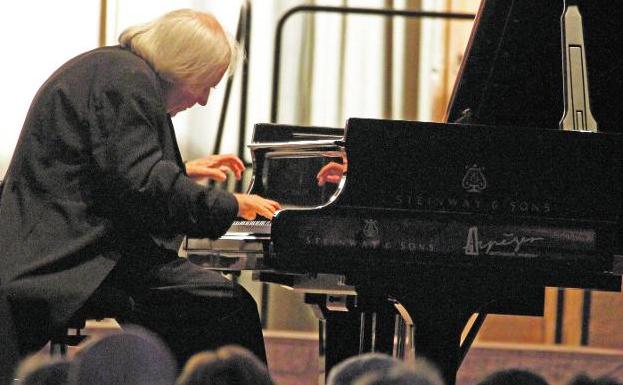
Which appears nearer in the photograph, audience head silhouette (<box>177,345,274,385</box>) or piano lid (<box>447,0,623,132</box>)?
audience head silhouette (<box>177,345,274,385</box>)

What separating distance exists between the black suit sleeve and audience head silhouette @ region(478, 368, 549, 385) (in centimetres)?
81

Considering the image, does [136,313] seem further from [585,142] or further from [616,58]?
Answer: [616,58]

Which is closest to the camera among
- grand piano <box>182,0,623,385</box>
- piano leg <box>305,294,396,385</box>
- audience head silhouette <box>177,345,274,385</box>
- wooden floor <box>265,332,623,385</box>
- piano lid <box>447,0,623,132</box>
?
audience head silhouette <box>177,345,274,385</box>

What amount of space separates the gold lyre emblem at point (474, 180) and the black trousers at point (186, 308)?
1.88 ft

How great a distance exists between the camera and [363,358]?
240 centimetres

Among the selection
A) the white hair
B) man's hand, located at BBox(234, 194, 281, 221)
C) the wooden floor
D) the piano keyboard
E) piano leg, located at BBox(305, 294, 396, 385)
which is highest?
the white hair

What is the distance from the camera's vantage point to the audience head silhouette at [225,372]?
2100mm

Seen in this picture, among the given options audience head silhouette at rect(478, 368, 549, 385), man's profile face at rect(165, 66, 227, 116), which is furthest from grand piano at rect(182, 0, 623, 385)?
audience head silhouette at rect(478, 368, 549, 385)

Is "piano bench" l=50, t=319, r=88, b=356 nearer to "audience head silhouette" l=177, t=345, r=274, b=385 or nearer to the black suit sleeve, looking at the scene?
the black suit sleeve

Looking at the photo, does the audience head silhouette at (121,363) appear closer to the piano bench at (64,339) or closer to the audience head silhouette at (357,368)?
the audience head silhouette at (357,368)

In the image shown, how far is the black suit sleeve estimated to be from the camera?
2.68m

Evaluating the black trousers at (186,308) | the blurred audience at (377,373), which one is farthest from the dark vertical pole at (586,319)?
the blurred audience at (377,373)

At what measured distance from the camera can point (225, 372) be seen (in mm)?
2154

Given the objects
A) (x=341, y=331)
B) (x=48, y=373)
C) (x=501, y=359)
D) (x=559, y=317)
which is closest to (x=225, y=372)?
(x=48, y=373)
